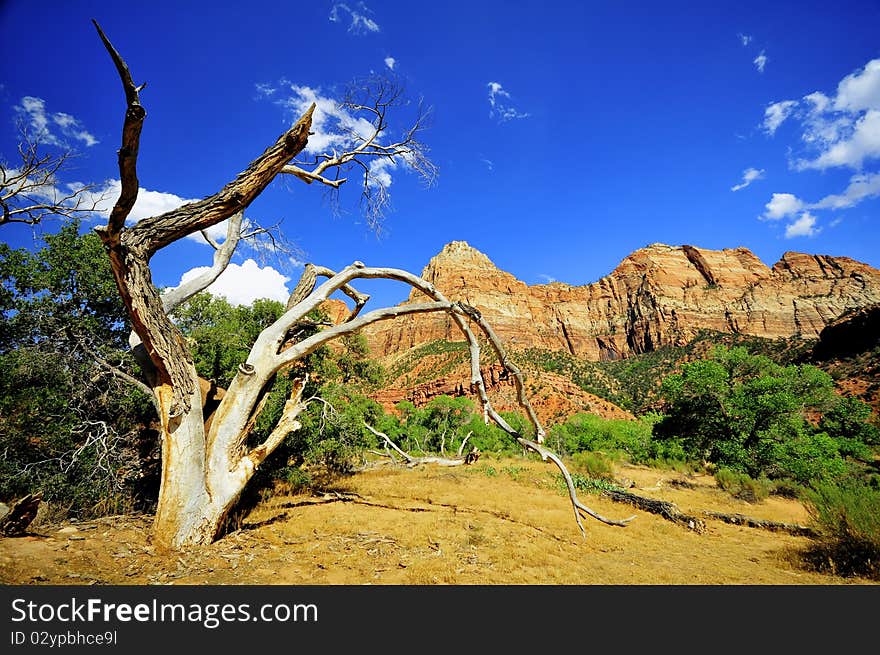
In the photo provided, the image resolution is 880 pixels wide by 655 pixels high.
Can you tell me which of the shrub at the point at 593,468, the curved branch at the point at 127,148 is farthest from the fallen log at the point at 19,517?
the shrub at the point at 593,468

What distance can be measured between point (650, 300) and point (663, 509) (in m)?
136

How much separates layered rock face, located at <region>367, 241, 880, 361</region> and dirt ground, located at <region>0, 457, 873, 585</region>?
90365mm

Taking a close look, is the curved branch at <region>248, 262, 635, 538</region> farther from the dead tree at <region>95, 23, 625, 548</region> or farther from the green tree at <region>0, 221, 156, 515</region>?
the green tree at <region>0, 221, 156, 515</region>

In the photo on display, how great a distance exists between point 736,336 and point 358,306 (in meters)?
97.7

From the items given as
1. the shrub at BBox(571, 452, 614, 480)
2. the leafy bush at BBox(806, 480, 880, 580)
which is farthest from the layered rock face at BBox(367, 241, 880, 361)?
the leafy bush at BBox(806, 480, 880, 580)

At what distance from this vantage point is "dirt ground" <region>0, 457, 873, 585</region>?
3.92 m

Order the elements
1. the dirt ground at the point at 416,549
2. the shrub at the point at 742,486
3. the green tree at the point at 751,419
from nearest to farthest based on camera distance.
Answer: the dirt ground at the point at 416,549 < the shrub at the point at 742,486 < the green tree at the point at 751,419

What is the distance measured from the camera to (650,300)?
128 m

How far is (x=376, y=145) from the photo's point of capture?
6.75 m

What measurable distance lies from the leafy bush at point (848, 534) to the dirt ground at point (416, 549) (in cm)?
42

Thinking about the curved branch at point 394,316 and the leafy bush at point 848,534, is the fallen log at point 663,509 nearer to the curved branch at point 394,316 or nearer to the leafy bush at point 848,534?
the leafy bush at point 848,534

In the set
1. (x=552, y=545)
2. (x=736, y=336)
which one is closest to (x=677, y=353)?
(x=736, y=336)

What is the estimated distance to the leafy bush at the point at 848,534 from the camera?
5.59 metres
